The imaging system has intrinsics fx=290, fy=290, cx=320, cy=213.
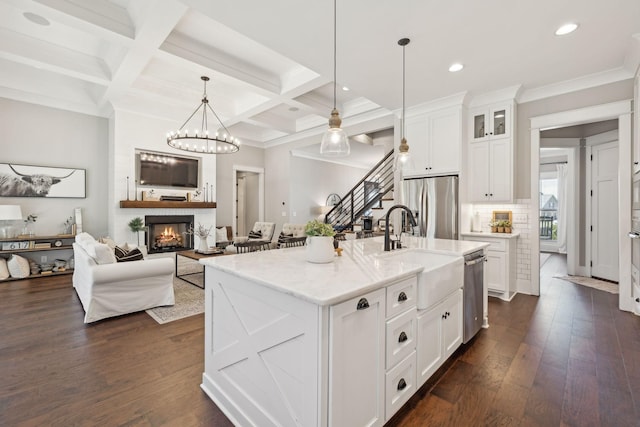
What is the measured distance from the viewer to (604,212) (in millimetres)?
4887

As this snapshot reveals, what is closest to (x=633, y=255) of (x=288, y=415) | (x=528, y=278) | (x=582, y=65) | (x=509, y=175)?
(x=528, y=278)

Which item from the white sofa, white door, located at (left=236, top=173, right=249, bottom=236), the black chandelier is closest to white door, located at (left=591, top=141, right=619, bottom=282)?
the black chandelier

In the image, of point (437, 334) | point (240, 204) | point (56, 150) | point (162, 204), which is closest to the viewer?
point (437, 334)

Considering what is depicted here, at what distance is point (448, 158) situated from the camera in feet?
14.3

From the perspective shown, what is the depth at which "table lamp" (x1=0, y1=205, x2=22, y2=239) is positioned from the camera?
4508 millimetres

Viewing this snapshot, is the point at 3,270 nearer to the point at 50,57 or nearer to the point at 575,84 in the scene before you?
the point at 50,57

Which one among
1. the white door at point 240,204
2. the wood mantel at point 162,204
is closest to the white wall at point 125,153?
the wood mantel at point 162,204

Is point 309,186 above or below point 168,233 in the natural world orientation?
above

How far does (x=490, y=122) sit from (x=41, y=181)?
7.69 meters

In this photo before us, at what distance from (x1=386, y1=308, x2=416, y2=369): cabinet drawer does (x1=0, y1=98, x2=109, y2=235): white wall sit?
21.5ft

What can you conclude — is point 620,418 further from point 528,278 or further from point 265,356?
point 528,278

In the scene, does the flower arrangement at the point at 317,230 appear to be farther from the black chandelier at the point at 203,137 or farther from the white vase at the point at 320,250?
the black chandelier at the point at 203,137

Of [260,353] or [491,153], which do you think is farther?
[491,153]

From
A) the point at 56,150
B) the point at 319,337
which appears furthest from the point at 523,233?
the point at 56,150
